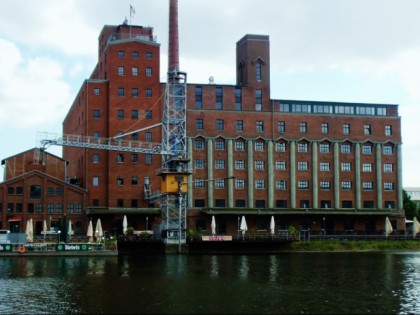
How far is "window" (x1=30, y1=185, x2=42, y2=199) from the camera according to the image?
104 metres

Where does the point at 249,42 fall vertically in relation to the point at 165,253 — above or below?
above

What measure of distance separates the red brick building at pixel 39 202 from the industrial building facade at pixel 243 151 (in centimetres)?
299

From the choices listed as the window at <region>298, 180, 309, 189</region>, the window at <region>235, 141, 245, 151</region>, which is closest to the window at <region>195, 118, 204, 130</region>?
the window at <region>235, 141, 245, 151</region>

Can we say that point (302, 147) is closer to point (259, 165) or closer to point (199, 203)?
point (259, 165)

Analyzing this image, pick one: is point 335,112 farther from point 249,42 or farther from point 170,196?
point 170,196

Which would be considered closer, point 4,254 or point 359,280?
point 359,280

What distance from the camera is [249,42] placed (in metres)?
118

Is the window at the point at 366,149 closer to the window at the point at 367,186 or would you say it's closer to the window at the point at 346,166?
the window at the point at 346,166

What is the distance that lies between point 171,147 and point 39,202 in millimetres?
22494

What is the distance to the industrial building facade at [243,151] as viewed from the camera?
11000 centimetres

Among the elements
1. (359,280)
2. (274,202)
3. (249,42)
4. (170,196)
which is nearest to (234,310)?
(359,280)

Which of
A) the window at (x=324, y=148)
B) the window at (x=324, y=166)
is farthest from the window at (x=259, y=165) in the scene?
the window at (x=324, y=148)

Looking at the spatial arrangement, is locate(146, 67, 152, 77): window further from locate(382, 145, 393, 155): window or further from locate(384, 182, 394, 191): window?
locate(384, 182, 394, 191): window

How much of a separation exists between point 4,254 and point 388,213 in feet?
223
